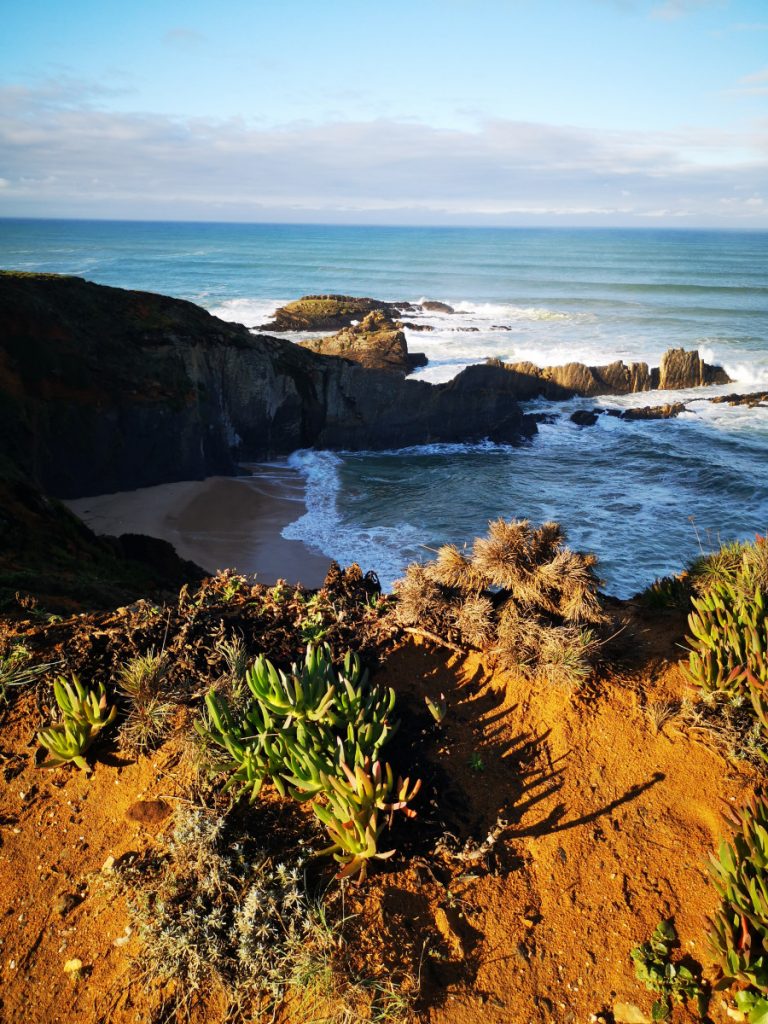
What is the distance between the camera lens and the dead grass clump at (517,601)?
4367 millimetres

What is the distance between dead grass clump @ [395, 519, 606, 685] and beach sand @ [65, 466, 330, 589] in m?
8.52

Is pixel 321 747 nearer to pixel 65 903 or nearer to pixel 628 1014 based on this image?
pixel 65 903

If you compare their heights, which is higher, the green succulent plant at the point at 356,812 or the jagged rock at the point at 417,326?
the jagged rock at the point at 417,326

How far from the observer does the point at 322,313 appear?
4866 centimetres

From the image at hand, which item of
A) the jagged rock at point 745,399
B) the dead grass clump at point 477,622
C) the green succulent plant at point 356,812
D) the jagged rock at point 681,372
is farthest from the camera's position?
→ the jagged rock at point 681,372

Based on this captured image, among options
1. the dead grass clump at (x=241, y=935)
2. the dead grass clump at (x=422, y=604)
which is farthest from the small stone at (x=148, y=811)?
the dead grass clump at (x=422, y=604)

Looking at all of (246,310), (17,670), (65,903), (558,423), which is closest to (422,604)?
(65,903)

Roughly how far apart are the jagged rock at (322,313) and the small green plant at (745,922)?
4466 cm

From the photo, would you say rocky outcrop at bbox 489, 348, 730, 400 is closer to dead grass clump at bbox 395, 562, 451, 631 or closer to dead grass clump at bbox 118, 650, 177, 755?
dead grass clump at bbox 395, 562, 451, 631

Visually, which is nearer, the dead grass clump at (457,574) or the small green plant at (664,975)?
the small green plant at (664,975)

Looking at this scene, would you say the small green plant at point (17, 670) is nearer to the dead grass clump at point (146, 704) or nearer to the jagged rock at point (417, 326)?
the dead grass clump at point (146, 704)

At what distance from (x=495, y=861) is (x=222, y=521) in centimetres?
1508

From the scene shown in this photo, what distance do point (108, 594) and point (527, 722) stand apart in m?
5.29

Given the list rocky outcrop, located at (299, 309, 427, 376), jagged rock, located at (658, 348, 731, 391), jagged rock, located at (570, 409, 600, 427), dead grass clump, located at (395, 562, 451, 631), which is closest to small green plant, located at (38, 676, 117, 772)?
dead grass clump, located at (395, 562, 451, 631)
